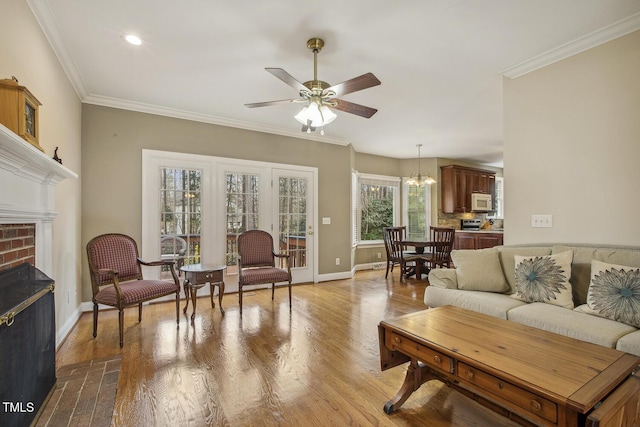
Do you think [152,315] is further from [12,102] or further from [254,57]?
[254,57]

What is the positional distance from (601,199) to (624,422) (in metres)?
2.03

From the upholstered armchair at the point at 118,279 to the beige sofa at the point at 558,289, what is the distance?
273cm

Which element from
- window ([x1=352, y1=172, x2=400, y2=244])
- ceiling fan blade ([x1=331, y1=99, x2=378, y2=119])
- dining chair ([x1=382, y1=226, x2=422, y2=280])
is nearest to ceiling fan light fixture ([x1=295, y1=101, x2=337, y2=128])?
ceiling fan blade ([x1=331, y1=99, x2=378, y2=119])

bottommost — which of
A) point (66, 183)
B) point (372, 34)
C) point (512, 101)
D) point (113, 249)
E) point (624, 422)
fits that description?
point (624, 422)

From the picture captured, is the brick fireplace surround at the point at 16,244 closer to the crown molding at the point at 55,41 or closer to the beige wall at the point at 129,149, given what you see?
the crown molding at the point at 55,41

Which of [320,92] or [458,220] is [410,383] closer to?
[320,92]

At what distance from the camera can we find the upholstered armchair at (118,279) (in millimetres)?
2748

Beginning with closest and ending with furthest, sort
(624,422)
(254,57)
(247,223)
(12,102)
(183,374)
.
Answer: (624,422)
(12,102)
(183,374)
(254,57)
(247,223)

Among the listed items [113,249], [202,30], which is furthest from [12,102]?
[113,249]

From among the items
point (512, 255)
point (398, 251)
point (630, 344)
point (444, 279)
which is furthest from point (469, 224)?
point (630, 344)

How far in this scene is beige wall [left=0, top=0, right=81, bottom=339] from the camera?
191cm

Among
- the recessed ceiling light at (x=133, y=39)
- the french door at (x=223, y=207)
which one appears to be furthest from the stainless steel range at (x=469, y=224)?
the recessed ceiling light at (x=133, y=39)

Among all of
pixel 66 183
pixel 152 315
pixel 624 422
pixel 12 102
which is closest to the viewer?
pixel 624 422

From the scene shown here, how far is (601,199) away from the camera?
257 centimetres
